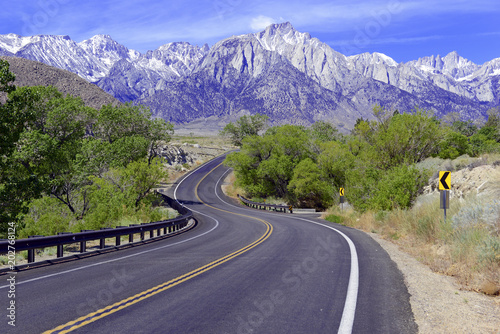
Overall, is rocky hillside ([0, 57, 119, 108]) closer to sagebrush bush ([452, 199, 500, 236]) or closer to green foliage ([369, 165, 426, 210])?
green foliage ([369, 165, 426, 210])

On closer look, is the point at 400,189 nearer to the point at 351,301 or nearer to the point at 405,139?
the point at 405,139

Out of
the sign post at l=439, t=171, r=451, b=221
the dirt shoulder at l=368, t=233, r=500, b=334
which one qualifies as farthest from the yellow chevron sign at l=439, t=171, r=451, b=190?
the dirt shoulder at l=368, t=233, r=500, b=334

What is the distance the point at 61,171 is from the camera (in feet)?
88.9

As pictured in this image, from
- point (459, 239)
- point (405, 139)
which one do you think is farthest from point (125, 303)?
point (405, 139)

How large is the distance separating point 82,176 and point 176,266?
20242 millimetres

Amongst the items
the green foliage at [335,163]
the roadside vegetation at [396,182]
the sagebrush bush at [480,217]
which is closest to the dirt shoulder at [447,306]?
the roadside vegetation at [396,182]

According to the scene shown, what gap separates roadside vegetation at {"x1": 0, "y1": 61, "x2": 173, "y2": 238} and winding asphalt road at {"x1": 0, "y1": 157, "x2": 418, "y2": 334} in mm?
9838

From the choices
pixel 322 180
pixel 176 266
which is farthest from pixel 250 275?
pixel 322 180

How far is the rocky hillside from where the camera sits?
12481cm

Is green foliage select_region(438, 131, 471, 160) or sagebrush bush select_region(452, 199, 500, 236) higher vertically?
green foliage select_region(438, 131, 471, 160)

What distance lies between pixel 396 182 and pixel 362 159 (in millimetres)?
6736

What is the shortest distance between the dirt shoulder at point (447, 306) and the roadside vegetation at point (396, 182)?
59 cm

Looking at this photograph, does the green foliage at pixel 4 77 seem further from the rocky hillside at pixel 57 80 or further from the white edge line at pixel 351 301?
the rocky hillside at pixel 57 80

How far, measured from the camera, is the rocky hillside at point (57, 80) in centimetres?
12481
